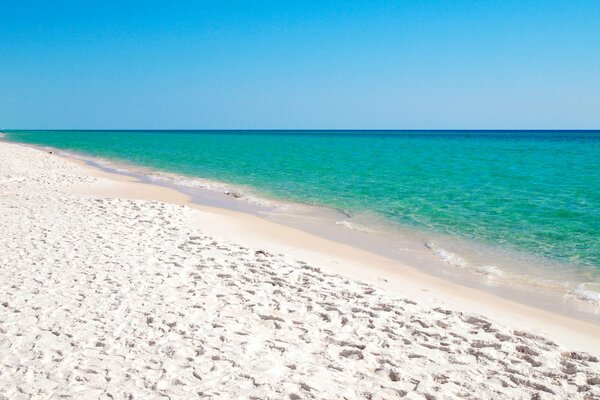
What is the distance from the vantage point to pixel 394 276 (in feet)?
27.2

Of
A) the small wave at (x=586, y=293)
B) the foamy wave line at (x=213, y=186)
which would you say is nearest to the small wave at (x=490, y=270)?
the small wave at (x=586, y=293)

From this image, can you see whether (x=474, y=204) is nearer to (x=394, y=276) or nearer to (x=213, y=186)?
(x=394, y=276)

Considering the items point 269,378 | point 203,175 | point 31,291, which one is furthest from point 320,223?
point 203,175

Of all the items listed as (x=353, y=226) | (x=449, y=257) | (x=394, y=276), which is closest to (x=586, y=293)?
(x=449, y=257)

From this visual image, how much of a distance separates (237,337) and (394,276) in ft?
12.9

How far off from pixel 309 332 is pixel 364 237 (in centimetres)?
673

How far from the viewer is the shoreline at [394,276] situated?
20.7ft

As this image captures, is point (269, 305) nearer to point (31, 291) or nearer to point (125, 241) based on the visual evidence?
point (31, 291)

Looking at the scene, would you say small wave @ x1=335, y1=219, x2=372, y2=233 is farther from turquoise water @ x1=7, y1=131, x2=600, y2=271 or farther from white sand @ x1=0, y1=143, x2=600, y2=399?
white sand @ x1=0, y1=143, x2=600, y2=399

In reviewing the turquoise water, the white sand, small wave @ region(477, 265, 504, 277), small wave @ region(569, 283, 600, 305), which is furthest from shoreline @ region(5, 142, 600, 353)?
the turquoise water

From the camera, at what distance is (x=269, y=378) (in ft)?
13.9

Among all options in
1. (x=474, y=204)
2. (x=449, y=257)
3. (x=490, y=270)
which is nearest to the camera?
(x=490, y=270)

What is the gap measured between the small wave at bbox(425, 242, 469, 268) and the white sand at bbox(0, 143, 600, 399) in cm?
323

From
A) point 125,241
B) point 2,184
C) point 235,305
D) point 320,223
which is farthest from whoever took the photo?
point 2,184
